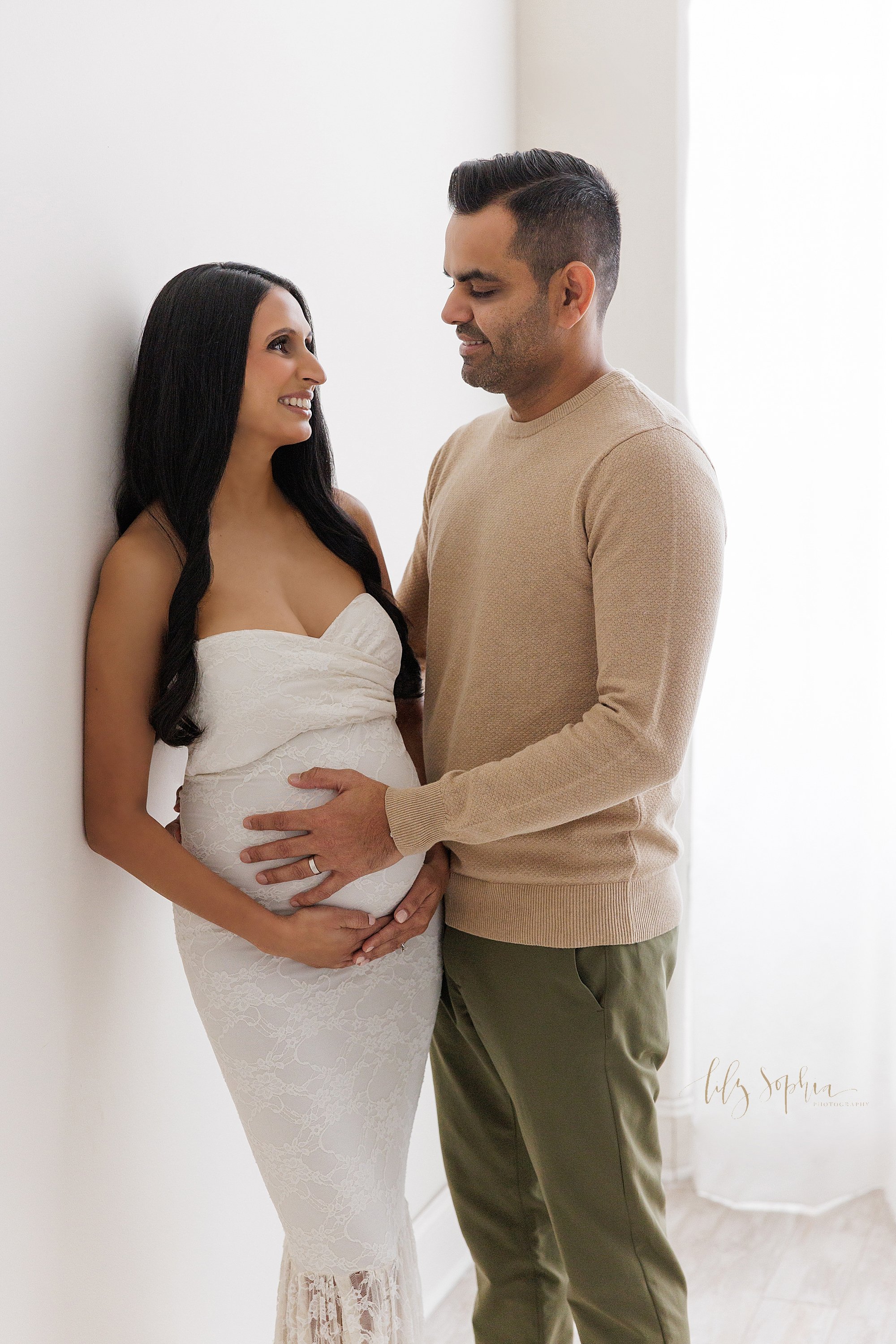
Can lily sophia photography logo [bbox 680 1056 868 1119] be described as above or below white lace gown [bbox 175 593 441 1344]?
below

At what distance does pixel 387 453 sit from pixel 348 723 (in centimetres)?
79

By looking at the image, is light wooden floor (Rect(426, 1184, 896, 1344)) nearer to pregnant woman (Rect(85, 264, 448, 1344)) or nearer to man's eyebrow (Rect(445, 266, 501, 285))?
pregnant woman (Rect(85, 264, 448, 1344))

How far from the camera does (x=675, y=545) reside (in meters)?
1.31

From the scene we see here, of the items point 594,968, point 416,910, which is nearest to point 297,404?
point 416,910

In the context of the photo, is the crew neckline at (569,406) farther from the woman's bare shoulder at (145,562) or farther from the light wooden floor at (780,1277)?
the light wooden floor at (780,1277)

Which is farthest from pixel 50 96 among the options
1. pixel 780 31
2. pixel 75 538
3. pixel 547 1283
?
pixel 780 31

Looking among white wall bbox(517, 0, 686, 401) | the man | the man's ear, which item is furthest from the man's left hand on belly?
white wall bbox(517, 0, 686, 401)

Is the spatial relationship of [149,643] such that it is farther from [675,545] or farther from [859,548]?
[859,548]

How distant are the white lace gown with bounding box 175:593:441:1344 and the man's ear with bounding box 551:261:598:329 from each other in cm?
50

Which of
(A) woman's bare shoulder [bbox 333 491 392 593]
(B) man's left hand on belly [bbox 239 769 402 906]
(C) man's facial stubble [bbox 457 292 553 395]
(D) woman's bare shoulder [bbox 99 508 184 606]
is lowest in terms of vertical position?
(B) man's left hand on belly [bbox 239 769 402 906]

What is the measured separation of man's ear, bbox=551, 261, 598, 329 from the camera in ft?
4.70

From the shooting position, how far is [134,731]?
4.15 ft

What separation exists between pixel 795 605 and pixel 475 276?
1.27m

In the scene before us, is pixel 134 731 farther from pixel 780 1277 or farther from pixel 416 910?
pixel 780 1277
